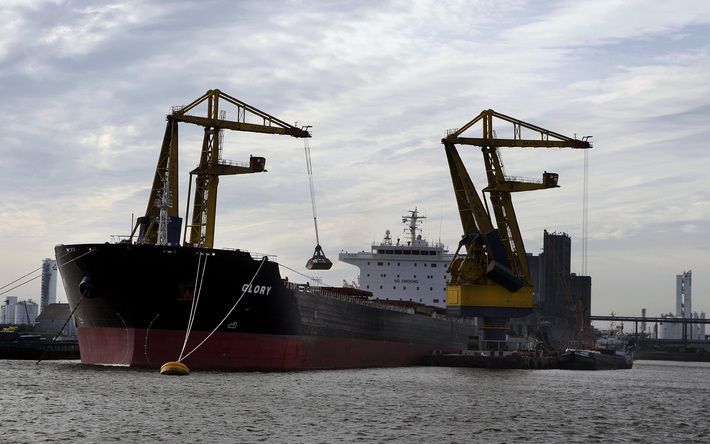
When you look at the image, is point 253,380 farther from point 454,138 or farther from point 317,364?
point 454,138

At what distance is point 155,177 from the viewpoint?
151ft

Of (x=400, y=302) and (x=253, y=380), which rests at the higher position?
(x=400, y=302)

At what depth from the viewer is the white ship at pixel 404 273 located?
68.5 metres

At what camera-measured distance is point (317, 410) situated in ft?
92.5

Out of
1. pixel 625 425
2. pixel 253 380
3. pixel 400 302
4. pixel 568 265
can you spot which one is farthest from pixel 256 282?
pixel 568 265

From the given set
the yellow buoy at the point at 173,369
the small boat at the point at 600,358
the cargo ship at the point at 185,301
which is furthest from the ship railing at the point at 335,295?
the small boat at the point at 600,358

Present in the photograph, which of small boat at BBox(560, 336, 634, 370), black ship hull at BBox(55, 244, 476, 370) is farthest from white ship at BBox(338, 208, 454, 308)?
black ship hull at BBox(55, 244, 476, 370)

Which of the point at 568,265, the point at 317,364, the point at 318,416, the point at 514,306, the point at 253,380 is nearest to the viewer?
the point at 318,416

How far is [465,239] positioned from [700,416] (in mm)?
22852

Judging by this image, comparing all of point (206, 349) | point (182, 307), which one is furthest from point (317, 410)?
point (182, 307)

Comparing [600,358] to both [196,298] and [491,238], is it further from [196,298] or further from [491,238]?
[196,298]

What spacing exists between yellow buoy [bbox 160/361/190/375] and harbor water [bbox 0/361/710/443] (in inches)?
12.1

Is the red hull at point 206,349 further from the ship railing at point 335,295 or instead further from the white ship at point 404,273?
the white ship at point 404,273

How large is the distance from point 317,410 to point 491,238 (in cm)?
2588
